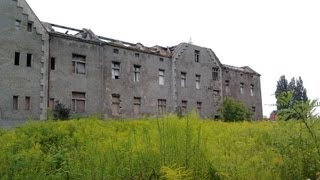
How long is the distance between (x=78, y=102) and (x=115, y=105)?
316 cm

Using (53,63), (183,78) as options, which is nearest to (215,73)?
(183,78)

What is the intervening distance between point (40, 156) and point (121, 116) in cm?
2367

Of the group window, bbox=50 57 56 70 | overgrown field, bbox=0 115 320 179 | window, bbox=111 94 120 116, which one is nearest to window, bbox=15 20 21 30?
window, bbox=50 57 56 70

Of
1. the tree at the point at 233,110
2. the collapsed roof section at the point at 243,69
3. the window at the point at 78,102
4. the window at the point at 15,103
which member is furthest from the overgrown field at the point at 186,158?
the collapsed roof section at the point at 243,69

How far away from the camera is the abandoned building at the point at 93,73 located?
26359 mm

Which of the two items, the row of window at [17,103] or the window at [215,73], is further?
the window at [215,73]

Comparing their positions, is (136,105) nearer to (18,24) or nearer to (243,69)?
(18,24)

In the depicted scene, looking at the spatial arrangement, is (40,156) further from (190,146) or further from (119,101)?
(119,101)

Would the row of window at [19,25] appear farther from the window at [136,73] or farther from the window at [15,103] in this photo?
the window at [136,73]

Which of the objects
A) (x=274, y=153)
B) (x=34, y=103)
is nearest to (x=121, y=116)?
(x=34, y=103)

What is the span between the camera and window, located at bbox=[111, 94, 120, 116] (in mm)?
30906

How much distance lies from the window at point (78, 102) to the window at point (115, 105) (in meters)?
2.39

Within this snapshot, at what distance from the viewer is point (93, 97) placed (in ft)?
98.4

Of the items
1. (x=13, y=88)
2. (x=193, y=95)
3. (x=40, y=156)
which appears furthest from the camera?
(x=193, y=95)
